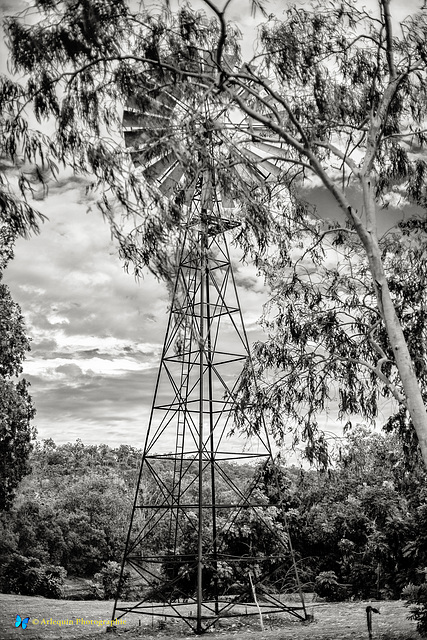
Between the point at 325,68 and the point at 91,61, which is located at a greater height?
the point at 325,68

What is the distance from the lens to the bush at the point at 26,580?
17.1 meters

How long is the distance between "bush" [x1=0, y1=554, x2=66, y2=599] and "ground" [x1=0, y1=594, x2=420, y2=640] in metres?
4.70

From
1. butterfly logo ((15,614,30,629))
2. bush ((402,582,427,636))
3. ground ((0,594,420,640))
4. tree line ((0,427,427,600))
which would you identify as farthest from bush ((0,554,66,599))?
bush ((402,582,427,636))

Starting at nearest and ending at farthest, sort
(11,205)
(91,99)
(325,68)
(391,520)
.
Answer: (11,205) < (91,99) < (325,68) < (391,520)

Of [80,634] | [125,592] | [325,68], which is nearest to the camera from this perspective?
[325,68]

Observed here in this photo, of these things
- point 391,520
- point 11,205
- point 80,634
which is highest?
point 11,205

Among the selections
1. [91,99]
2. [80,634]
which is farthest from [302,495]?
[91,99]

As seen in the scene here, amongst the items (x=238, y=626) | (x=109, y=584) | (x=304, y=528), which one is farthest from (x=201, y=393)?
(x=109, y=584)

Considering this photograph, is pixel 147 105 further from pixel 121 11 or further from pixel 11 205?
pixel 11 205

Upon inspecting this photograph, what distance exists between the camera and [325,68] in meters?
7.86

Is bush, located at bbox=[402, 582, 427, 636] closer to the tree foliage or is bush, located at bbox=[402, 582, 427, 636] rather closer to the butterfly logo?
the butterfly logo

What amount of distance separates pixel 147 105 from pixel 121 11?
95 centimetres

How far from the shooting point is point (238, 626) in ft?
33.2

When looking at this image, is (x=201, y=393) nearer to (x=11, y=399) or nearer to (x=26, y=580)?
(x=11, y=399)
